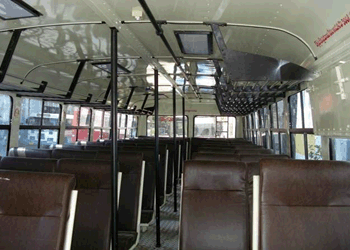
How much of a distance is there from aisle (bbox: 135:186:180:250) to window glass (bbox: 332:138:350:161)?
79.9 inches

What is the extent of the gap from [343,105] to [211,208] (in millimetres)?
1392

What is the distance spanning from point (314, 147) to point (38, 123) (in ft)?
16.1

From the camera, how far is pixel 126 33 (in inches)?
89.8

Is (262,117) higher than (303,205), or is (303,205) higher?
(262,117)

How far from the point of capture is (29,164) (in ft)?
7.68

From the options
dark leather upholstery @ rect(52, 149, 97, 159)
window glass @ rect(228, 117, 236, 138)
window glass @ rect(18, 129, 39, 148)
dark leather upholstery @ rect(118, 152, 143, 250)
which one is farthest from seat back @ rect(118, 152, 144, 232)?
window glass @ rect(228, 117, 236, 138)

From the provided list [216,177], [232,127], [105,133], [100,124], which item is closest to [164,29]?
[216,177]

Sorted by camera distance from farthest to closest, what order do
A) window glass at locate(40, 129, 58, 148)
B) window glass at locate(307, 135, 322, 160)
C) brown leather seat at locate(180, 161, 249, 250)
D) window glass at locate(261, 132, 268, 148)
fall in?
window glass at locate(261, 132, 268, 148) < window glass at locate(40, 129, 58, 148) < window glass at locate(307, 135, 322, 160) < brown leather seat at locate(180, 161, 249, 250)

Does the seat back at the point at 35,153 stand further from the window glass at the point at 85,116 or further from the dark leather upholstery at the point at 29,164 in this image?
the window glass at the point at 85,116

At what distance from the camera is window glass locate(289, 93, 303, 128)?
4.21 meters

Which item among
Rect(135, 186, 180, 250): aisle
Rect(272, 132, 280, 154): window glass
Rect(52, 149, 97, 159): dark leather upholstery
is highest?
Rect(272, 132, 280, 154): window glass

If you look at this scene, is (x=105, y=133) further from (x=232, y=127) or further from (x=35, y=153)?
(x=35, y=153)

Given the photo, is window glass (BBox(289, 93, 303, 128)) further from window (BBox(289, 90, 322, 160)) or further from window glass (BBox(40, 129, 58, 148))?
window glass (BBox(40, 129, 58, 148))

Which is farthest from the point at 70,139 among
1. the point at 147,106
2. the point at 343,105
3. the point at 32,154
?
the point at 343,105
